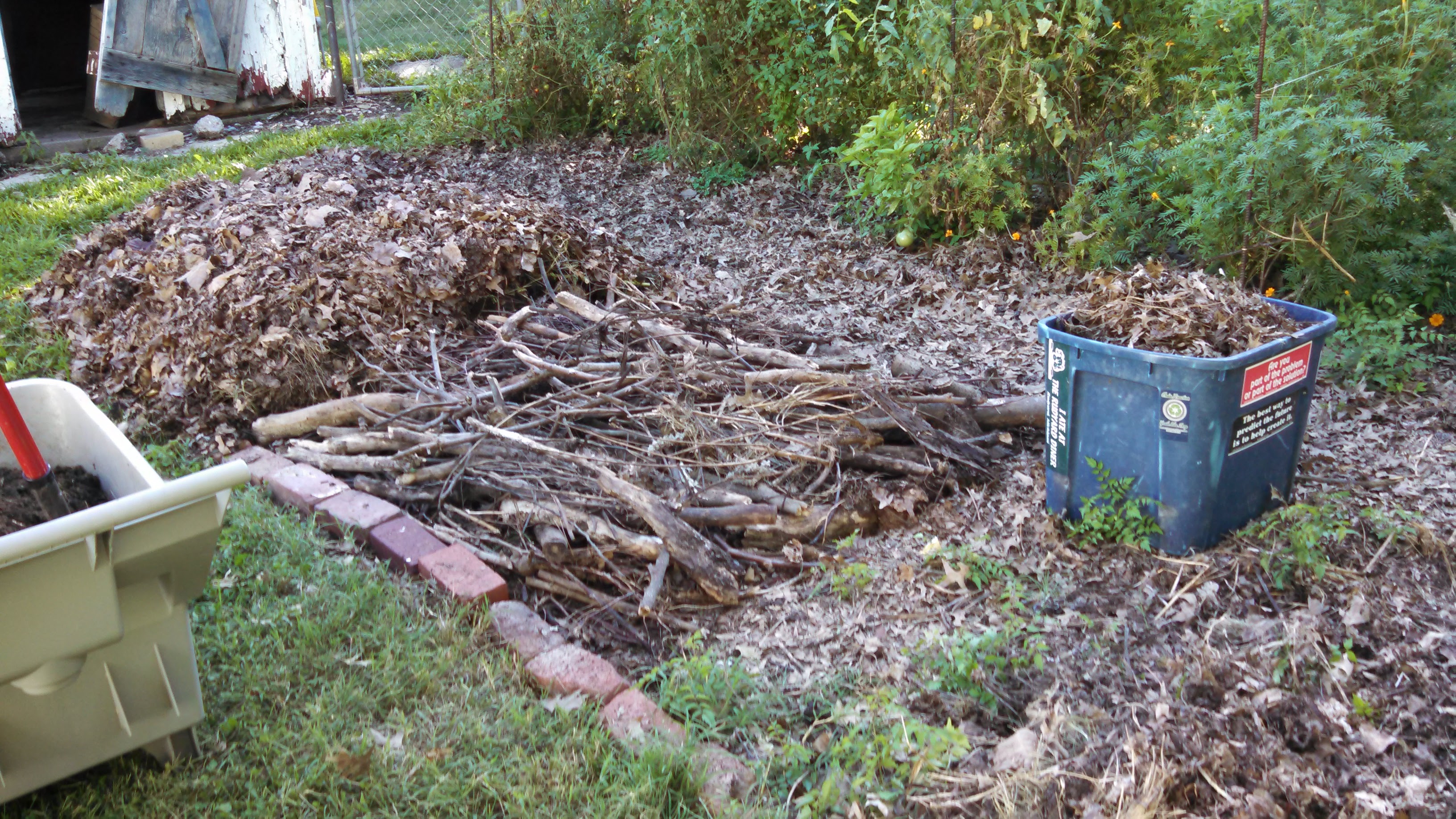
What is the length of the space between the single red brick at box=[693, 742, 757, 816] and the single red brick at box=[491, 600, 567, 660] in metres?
0.62

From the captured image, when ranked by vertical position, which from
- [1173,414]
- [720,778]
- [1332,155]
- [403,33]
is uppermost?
[403,33]

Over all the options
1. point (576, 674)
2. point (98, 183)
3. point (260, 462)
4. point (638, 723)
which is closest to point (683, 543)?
point (576, 674)

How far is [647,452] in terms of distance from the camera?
374 cm

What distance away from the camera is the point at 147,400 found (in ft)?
14.5

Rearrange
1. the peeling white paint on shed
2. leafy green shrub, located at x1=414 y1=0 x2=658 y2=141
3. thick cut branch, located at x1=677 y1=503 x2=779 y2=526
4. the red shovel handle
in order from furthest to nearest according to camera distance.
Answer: the peeling white paint on shed, leafy green shrub, located at x1=414 y1=0 x2=658 y2=141, thick cut branch, located at x1=677 y1=503 x2=779 y2=526, the red shovel handle

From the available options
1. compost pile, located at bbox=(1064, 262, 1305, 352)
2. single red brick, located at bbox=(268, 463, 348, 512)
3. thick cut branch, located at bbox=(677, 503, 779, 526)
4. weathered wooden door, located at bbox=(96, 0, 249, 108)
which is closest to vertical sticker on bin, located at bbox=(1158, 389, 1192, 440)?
compost pile, located at bbox=(1064, 262, 1305, 352)

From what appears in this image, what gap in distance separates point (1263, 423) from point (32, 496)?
3437mm

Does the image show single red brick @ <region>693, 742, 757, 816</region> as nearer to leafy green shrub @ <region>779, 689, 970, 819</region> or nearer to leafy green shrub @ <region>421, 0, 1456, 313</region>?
leafy green shrub @ <region>779, 689, 970, 819</region>

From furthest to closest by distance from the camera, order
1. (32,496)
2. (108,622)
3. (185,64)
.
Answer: (185,64) → (32,496) → (108,622)

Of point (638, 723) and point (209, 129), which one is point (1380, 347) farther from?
point (209, 129)

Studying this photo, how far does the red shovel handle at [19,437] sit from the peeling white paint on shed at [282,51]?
945 centimetres

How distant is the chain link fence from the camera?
10992mm

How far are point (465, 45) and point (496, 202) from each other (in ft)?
20.8

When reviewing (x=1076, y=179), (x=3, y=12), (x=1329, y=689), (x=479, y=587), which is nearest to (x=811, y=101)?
(x=1076, y=179)
